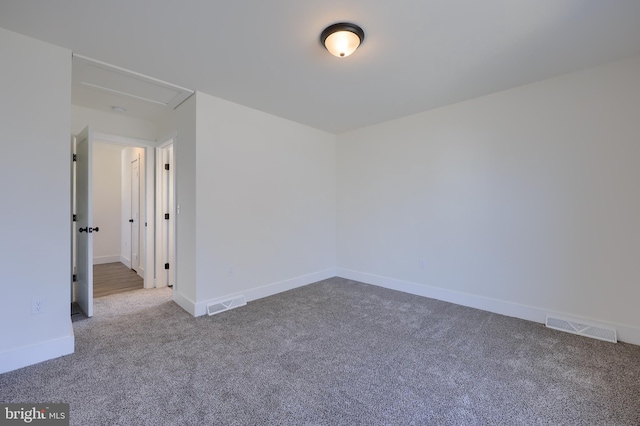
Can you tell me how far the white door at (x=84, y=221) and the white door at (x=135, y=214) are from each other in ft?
5.11

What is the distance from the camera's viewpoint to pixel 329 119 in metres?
4.11

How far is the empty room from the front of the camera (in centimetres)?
185

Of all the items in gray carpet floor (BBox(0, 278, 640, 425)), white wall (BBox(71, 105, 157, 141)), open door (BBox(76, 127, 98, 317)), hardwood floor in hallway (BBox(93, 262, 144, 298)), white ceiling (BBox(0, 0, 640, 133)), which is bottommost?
gray carpet floor (BBox(0, 278, 640, 425))

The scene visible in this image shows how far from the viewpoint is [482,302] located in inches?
131

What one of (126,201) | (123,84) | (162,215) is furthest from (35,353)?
(126,201)

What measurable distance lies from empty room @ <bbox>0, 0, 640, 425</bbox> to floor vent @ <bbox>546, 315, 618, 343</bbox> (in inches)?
0.8

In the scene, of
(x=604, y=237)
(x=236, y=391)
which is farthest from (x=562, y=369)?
(x=236, y=391)

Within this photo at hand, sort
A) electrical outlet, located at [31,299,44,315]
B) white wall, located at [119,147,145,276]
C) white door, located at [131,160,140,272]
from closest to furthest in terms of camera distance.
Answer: electrical outlet, located at [31,299,44,315] < white door, located at [131,160,140,272] < white wall, located at [119,147,145,276]

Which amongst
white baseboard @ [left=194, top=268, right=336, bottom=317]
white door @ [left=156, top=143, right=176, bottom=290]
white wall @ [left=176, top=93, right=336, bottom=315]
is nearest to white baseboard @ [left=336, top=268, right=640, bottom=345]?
white baseboard @ [left=194, top=268, right=336, bottom=317]

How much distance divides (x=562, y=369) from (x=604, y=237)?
1.36 meters

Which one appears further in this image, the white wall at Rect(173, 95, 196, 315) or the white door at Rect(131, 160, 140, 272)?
the white door at Rect(131, 160, 140, 272)

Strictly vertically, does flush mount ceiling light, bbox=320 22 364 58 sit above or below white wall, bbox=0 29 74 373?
above

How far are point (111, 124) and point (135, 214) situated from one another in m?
2.05

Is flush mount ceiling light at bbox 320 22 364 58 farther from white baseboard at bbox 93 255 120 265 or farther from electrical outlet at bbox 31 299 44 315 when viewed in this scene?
white baseboard at bbox 93 255 120 265
